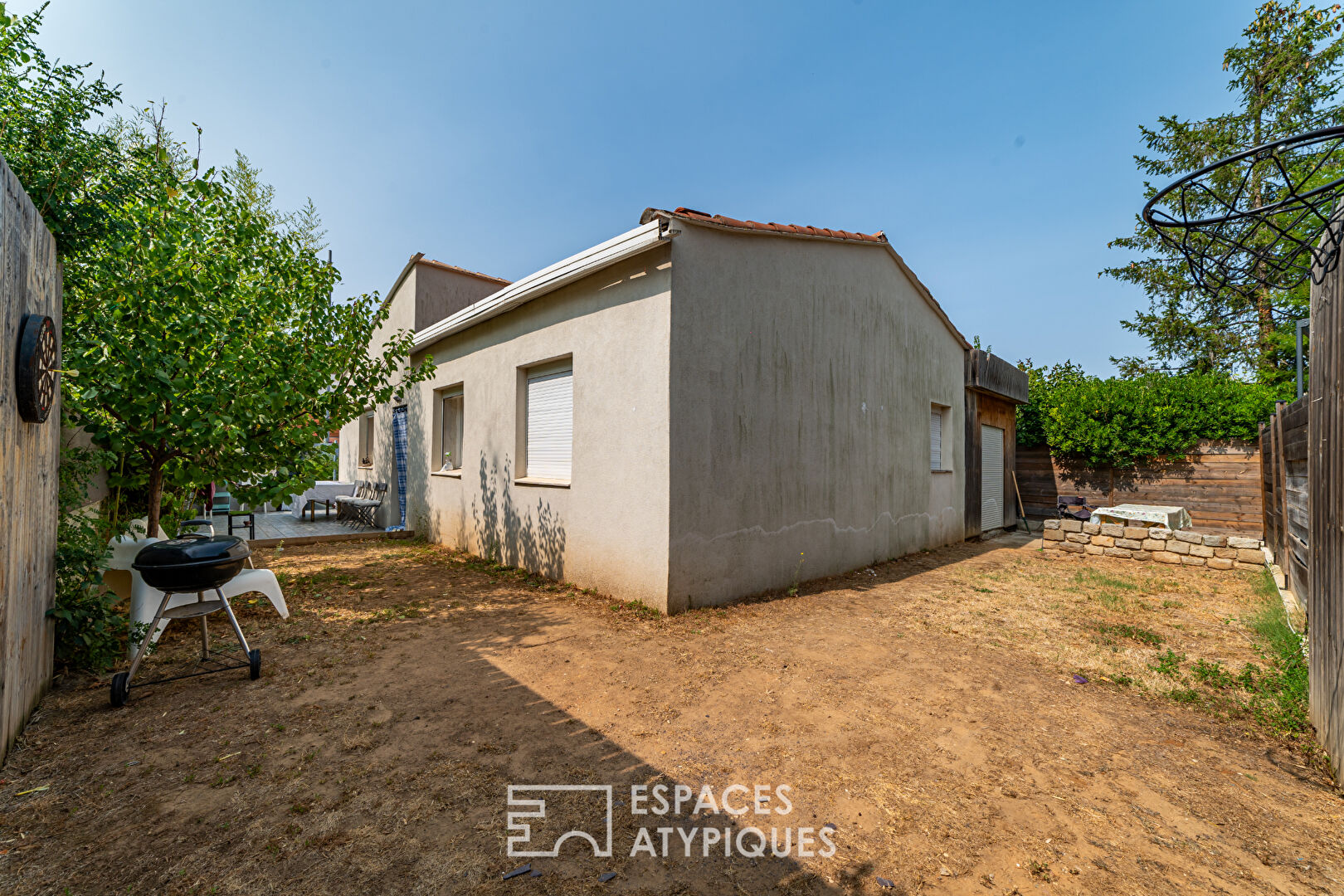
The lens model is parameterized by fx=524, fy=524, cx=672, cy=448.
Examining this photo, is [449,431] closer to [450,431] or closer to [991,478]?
[450,431]

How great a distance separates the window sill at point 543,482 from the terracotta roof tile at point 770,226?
311 cm

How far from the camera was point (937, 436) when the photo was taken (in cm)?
972

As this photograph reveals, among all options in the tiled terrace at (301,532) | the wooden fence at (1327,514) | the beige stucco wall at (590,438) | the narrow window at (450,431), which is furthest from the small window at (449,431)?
the wooden fence at (1327,514)

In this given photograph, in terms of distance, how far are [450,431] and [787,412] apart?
20.2ft

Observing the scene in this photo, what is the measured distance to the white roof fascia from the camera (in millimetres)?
5105

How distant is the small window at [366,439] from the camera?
43.2 ft

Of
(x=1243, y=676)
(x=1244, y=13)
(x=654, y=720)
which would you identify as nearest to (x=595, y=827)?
(x=654, y=720)

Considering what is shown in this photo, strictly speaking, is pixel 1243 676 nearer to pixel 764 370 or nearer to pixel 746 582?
pixel 746 582

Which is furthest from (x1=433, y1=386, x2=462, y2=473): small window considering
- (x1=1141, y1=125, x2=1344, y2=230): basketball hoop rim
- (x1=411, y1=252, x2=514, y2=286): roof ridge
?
(x1=1141, y1=125, x2=1344, y2=230): basketball hoop rim

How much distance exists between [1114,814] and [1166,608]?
4.72 meters

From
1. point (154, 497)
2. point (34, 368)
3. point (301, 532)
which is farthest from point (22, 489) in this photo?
point (301, 532)

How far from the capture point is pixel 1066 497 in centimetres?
1188

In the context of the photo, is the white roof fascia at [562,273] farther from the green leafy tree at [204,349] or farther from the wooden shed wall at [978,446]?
the wooden shed wall at [978,446]

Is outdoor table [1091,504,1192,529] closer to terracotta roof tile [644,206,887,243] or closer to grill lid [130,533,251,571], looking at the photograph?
terracotta roof tile [644,206,887,243]
